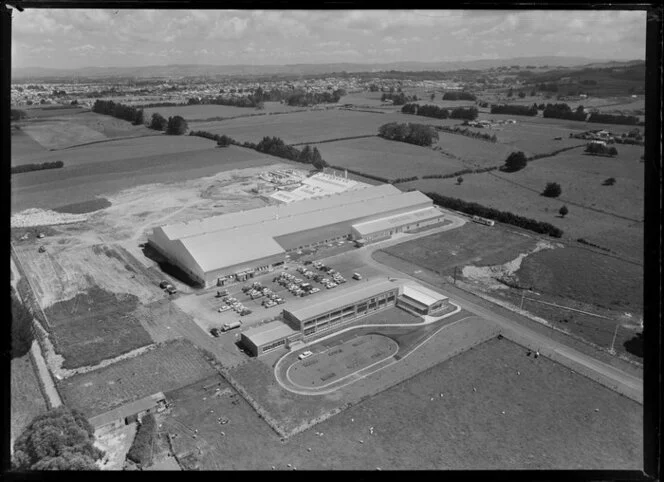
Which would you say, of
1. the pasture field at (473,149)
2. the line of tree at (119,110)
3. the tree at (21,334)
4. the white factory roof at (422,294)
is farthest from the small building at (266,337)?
the line of tree at (119,110)

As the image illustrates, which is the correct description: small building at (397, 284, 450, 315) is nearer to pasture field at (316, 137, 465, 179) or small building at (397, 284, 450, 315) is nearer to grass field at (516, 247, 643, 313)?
grass field at (516, 247, 643, 313)

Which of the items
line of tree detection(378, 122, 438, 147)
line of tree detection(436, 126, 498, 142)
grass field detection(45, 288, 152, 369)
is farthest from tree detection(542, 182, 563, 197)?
grass field detection(45, 288, 152, 369)

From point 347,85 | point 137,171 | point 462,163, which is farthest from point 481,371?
point 347,85

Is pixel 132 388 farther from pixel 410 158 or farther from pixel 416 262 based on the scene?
pixel 410 158

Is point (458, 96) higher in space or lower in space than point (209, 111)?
higher

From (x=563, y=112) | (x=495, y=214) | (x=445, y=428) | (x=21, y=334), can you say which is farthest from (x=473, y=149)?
(x=21, y=334)

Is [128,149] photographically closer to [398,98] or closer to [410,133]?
[410,133]
